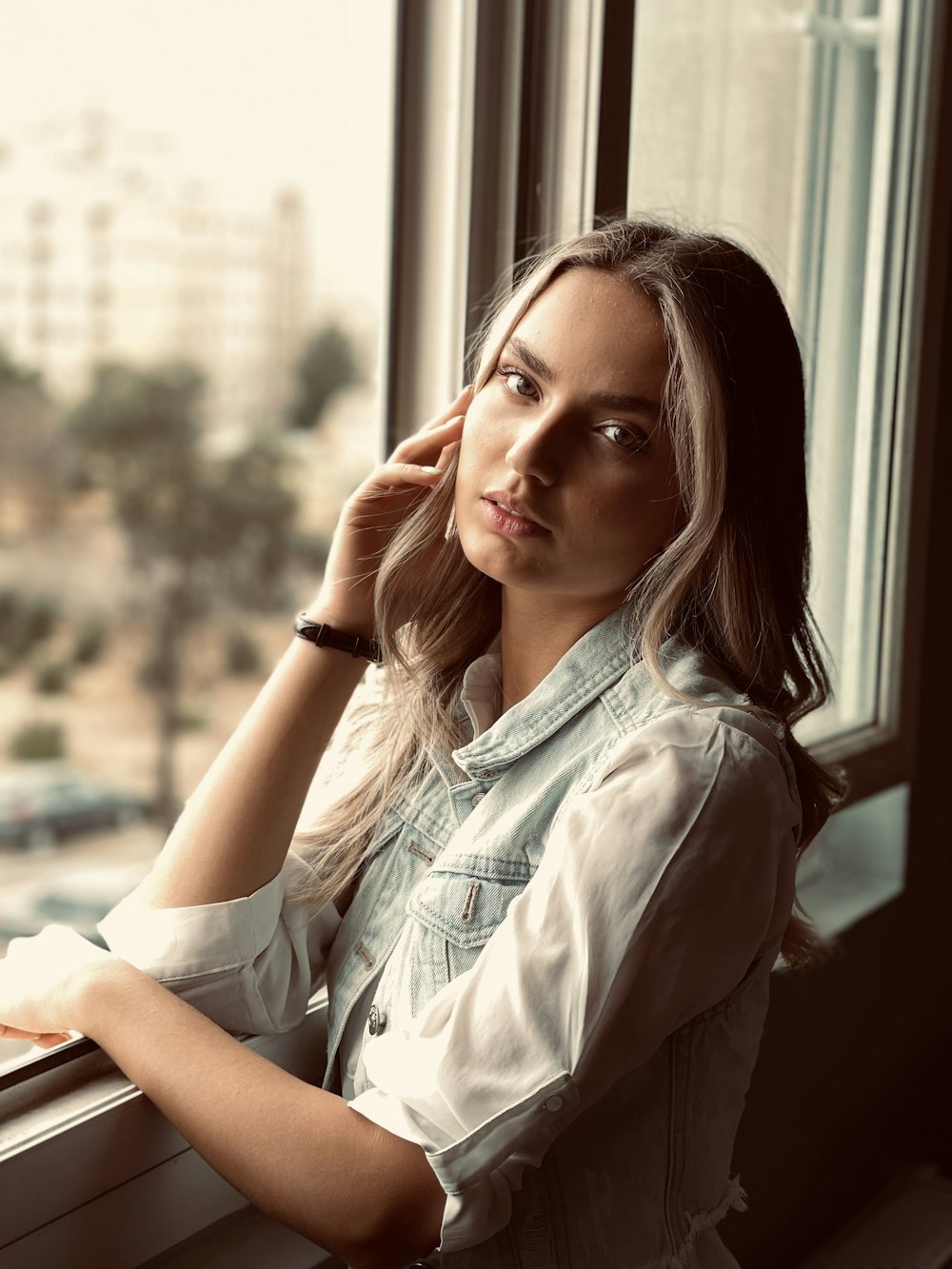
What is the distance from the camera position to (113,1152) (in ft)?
3.26

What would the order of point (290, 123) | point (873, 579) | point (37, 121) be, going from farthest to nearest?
point (37, 121)
point (290, 123)
point (873, 579)

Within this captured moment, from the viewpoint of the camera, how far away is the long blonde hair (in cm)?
98

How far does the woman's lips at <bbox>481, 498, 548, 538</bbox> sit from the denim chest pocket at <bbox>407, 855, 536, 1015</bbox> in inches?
9.9

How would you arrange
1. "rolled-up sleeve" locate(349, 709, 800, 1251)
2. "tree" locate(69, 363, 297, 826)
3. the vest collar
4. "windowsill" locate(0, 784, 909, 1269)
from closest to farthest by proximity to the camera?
"rolled-up sleeve" locate(349, 709, 800, 1251)
"windowsill" locate(0, 784, 909, 1269)
the vest collar
"tree" locate(69, 363, 297, 826)

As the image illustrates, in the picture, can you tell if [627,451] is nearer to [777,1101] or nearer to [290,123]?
[777,1101]

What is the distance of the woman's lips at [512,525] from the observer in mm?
1000

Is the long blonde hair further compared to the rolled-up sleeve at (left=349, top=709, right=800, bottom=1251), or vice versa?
the long blonde hair

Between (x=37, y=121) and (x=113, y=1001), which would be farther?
(x=37, y=121)

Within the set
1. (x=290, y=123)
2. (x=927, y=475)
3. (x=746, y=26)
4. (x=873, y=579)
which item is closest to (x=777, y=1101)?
(x=873, y=579)

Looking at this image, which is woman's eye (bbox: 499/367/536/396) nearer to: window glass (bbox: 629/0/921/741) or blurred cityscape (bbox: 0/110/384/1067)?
window glass (bbox: 629/0/921/741)

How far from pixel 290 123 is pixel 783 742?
11.3 m

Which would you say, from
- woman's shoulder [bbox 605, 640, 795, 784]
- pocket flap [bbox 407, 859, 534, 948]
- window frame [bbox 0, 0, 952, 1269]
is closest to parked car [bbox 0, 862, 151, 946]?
window frame [bbox 0, 0, 952, 1269]

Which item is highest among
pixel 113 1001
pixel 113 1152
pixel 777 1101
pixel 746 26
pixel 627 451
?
pixel 746 26

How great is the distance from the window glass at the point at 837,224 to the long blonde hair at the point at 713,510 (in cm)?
76
